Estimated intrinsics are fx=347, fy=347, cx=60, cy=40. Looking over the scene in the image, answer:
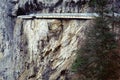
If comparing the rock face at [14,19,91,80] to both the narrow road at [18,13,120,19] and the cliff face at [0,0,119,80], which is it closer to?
the cliff face at [0,0,119,80]

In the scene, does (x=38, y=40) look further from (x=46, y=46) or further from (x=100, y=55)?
(x=100, y=55)

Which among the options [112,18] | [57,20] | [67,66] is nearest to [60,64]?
[67,66]

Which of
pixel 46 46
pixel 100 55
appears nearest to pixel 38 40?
pixel 46 46

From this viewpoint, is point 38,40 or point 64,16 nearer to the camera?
point 64,16

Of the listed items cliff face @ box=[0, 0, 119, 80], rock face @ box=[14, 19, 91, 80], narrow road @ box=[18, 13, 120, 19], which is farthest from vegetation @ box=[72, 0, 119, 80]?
rock face @ box=[14, 19, 91, 80]

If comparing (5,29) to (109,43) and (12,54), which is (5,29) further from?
(109,43)

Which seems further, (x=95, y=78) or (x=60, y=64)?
(x=60, y=64)
